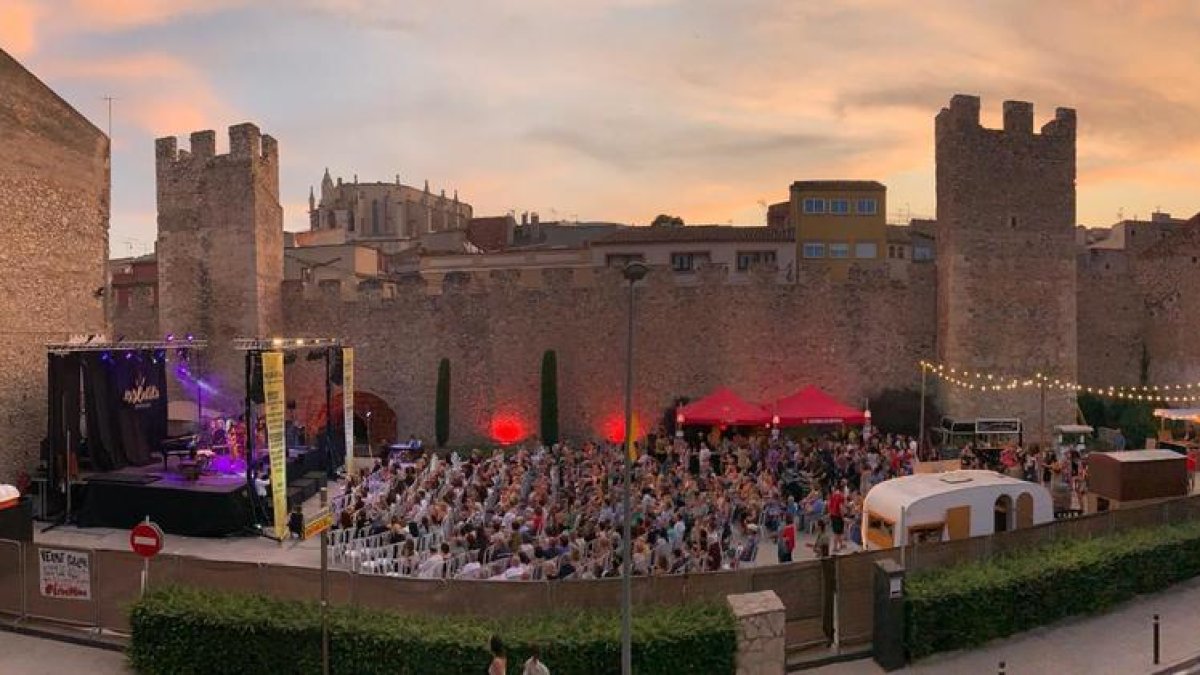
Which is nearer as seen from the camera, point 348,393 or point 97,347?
point 97,347

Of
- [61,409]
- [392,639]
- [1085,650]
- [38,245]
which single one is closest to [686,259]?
[38,245]

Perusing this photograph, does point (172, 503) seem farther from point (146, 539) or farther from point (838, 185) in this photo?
point (838, 185)

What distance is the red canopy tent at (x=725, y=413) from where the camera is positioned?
2355 centimetres

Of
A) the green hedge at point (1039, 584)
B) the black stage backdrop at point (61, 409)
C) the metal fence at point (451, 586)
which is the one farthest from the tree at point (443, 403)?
the green hedge at point (1039, 584)

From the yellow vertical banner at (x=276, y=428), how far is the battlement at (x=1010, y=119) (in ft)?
65.8

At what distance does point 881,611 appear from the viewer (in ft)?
37.2

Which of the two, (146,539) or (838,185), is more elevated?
(838,185)

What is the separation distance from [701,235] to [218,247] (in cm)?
1989

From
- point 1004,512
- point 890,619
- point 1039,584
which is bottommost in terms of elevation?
point 890,619

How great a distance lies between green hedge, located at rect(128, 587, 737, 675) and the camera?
987 cm

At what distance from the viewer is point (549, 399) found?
1097 inches

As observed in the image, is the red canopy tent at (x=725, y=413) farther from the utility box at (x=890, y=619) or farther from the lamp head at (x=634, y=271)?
the lamp head at (x=634, y=271)

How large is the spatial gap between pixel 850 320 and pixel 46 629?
2243cm

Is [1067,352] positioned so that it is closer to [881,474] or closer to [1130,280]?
[1130,280]
